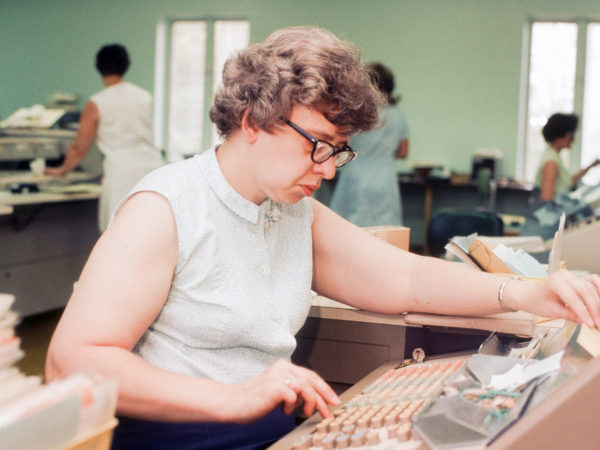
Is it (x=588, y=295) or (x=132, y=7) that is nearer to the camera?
(x=588, y=295)

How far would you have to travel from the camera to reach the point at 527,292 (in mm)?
1305

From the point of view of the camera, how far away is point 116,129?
A: 14.3 feet

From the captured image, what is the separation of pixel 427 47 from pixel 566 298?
274 inches

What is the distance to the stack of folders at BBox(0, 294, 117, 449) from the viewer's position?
0.54 meters

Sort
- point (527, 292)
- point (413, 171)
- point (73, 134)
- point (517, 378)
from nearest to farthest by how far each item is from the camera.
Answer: point (517, 378)
point (527, 292)
point (73, 134)
point (413, 171)

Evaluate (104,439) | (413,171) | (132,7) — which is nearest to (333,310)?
(104,439)

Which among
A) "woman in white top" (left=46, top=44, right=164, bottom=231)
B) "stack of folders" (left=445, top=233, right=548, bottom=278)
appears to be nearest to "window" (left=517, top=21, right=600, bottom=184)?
"woman in white top" (left=46, top=44, right=164, bottom=231)

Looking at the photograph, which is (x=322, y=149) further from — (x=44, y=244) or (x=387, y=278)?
(x=44, y=244)

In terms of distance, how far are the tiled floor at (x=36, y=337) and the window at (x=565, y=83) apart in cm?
523

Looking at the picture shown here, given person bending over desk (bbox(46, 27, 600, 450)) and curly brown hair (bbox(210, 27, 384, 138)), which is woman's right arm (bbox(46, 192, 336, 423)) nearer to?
person bending over desk (bbox(46, 27, 600, 450))

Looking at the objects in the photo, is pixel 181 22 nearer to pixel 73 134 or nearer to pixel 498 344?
pixel 73 134

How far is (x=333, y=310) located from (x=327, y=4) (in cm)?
703

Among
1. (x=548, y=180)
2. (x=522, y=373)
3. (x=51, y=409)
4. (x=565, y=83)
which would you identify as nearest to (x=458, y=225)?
(x=548, y=180)

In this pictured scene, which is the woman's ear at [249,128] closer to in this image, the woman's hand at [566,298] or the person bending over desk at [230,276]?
the person bending over desk at [230,276]
